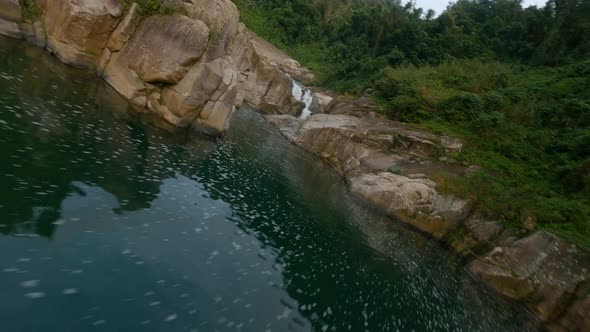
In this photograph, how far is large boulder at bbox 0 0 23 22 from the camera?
75.0ft

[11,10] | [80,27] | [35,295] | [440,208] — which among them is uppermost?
[80,27]

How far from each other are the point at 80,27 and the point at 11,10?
13.9 ft

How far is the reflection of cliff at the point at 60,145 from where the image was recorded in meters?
11.0

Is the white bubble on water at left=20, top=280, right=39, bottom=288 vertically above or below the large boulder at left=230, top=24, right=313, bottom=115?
below

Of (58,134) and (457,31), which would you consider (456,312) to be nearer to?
(58,134)

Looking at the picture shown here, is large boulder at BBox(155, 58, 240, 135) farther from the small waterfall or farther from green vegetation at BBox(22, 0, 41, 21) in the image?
the small waterfall

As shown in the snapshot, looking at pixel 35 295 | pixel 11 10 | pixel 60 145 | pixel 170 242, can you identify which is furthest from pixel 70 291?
pixel 11 10

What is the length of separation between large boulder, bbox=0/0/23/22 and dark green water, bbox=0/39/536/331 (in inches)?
76.9

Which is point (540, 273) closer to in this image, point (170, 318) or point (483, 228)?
point (483, 228)

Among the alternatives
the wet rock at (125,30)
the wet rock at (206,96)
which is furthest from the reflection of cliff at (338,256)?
the wet rock at (125,30)

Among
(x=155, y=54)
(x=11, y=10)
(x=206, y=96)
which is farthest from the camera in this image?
(x=206, y=96)

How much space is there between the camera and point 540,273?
23.7 metres

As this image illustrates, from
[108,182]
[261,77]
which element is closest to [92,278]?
[108,182]

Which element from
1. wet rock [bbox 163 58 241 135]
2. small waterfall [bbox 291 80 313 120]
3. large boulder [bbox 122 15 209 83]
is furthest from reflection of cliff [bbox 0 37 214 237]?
small waterfall [bbox 291 80 313 120]
